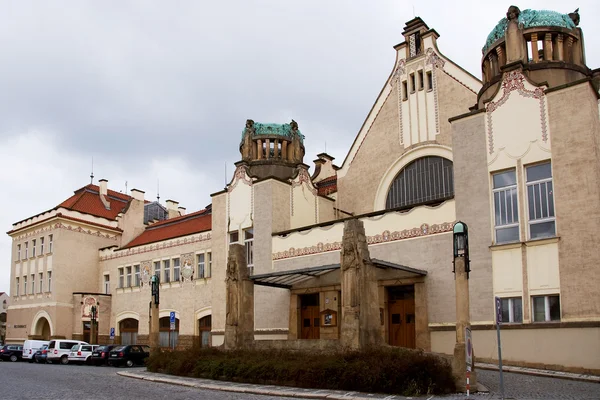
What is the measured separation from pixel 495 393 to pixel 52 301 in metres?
40.3

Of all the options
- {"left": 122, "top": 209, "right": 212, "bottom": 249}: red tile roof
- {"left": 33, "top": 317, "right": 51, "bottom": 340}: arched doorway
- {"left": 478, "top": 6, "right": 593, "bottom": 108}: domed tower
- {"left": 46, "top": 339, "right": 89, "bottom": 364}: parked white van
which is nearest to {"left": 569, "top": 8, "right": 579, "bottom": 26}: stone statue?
{"left": 478, "top": 6, "right": 593, "bottom": 108}: domed tower

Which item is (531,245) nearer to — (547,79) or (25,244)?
(547,79)

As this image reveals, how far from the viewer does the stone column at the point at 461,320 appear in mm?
17078

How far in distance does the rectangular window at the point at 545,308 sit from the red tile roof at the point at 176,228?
2458 centimetres

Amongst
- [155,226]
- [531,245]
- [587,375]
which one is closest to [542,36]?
[531,245]

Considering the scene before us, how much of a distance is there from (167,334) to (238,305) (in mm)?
19862

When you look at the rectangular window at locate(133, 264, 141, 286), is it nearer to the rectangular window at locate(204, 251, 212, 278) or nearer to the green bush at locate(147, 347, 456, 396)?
the rectangular window at locate(204, 251, 212, 278)

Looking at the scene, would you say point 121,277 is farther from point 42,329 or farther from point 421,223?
point 421,223

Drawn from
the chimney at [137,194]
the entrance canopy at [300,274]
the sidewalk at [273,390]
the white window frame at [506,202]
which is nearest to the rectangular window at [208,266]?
the entrance canopy at [300,274]

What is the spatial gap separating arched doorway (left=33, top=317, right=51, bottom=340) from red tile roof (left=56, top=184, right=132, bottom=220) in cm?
911

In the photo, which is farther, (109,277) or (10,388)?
(109,277)

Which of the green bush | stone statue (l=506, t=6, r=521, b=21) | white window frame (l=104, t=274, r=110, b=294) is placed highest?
stone statue (l=506, t=6, r=521, b=21)

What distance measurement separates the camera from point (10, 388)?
20.1m

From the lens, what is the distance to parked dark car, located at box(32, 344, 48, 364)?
40.8 m
